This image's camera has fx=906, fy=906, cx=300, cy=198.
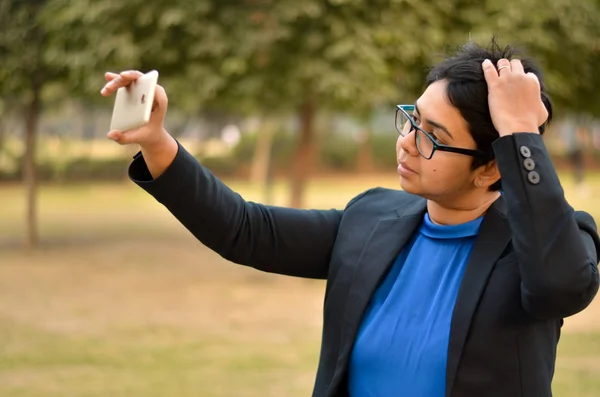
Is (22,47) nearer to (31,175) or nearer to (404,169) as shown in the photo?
(31,175)

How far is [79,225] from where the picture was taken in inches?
814

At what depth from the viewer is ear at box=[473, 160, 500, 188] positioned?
6.90 ft

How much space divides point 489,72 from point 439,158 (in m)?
0.23

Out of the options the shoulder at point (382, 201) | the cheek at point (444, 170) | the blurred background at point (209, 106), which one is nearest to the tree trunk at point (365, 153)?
the blurred background at point (209, 106)

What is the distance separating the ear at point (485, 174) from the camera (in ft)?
6.90

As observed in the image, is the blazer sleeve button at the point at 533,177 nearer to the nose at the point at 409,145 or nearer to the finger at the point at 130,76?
the nose at the point at 409,145

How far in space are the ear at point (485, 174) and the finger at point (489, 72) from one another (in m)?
0.22

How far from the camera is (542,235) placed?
183 cm

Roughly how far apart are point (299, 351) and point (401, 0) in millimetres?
5117

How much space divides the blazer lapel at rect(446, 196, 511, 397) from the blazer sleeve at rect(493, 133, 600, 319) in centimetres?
11

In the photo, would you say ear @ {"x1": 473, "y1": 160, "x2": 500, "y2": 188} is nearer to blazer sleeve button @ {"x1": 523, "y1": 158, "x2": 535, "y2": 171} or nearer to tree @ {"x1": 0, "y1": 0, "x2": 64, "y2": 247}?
blazer sleeve button @ {"x1": 523, "y1": 158, "x2": 535, "y2": 171}

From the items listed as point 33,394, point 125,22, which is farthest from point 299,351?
point 125,22

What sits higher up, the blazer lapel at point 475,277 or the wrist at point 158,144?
the wrist at point 158,144

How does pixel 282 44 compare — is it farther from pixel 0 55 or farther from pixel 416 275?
pixel 416 275
